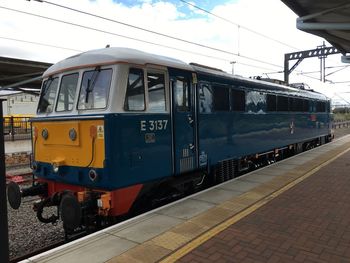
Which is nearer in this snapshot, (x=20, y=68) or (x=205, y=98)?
(x=205, y=98)

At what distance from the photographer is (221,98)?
861 cm

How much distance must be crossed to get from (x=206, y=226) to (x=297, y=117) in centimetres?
1069

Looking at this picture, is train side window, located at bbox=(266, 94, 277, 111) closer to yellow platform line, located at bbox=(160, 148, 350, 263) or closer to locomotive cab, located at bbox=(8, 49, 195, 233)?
yellow platform line, located at bbox=(160, 148, 350, 263)

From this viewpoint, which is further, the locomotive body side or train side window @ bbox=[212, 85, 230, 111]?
train side window @ bbox=[212, 85, 230, 111]

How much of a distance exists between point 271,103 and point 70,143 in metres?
8.04

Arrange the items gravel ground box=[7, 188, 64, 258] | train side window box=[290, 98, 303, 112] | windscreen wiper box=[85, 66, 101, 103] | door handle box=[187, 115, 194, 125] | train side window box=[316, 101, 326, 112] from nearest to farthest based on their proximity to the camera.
→ windscreen wiper box=[85, 66, 101, 103] → gravel ground box=[7, 188, 64, 258] → door handle box=[187, 115, 194, 125] → train side window box=[290, 98, 303, 112] → train side window box=[316, 101, 326, 112]

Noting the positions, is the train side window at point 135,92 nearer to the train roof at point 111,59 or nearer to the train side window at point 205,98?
the train roof at point 111,59

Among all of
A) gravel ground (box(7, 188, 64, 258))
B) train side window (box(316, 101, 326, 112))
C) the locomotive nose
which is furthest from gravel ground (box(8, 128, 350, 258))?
train side window (box(316, 101, 326, 112))

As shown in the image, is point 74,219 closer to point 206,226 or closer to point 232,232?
point 206,226

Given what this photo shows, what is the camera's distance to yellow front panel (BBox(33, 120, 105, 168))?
5578 mm

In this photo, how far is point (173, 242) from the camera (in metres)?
4.93

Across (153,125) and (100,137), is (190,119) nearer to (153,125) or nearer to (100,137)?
(153,125)

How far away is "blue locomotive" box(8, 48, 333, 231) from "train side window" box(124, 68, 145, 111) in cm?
2

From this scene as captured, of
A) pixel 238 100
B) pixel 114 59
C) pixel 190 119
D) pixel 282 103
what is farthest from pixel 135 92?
pixel 282 103
